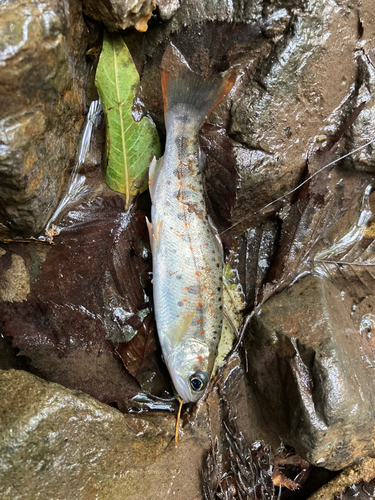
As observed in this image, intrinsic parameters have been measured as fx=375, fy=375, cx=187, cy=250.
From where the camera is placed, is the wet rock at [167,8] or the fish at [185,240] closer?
the wet rock at [167,8]

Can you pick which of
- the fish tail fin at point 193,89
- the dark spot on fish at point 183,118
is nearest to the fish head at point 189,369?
the dark spot on fish at point 183,118

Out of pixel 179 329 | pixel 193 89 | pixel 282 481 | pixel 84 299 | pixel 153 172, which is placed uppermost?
pixel 193 89

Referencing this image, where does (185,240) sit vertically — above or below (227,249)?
above

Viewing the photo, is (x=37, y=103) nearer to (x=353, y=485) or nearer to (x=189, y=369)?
(x=189, y=369)

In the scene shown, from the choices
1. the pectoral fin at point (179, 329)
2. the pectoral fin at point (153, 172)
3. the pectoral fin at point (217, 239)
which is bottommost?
the pectoral fin at point (179, 329)

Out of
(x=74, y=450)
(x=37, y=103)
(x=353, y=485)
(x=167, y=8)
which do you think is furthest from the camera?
(x=353, y=485)

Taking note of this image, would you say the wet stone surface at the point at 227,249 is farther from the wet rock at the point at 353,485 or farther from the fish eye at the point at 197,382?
the fish eye at the point at 197,382

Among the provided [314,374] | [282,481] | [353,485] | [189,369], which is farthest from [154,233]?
[353,485]
